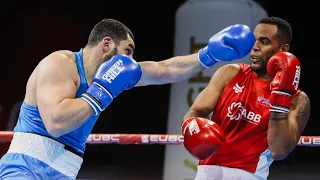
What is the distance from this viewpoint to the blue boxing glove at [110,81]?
2.01 meters

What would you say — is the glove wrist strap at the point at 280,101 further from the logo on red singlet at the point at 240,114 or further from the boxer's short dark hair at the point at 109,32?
the boxer's short dark hair at the point at 109,32

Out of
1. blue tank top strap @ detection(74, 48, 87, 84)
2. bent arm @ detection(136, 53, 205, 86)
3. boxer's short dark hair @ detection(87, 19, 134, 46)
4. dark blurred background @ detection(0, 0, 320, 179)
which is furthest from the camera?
dark blurred background @ detection(0, 0, 320, 179)

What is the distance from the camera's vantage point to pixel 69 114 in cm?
196

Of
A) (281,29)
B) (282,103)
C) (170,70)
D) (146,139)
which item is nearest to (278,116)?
(282,103)

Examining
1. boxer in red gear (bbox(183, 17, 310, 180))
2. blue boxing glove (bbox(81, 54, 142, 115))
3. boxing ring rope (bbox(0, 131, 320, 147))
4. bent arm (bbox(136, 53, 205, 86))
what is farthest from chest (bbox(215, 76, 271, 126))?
boxing ring rope (bbox(0, 131, 320, 147))

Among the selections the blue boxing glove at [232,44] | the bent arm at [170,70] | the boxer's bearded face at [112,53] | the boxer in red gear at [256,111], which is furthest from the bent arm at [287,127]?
the boxer's bearded face at [112,53]

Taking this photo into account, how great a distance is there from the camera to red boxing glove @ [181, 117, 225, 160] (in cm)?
215

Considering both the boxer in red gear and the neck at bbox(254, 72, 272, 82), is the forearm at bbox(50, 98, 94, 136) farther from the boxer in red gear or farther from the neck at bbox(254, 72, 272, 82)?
the neck at bbox(254, 72, 272, 82)

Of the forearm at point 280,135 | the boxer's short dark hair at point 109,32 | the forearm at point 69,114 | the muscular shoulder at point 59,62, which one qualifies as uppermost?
the boxer's short dark hair at point 109,32

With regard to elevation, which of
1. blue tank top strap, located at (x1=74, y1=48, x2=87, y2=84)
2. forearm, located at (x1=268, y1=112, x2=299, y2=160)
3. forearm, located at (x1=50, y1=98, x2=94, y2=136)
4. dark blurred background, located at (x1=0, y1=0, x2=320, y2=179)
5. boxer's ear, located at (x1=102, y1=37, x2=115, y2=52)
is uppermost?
boxer's ear, located at (x1=102, y1=37, x2=115, y2=52)

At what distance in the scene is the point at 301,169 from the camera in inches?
259

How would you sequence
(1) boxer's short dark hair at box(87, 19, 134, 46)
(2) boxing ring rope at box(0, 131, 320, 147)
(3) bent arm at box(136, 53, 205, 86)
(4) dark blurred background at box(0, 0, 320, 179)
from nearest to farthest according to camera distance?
(1) boxer's short dark hair at box(87, 19, 134, 46), (3) bent arm at box(136, 53, 205, 86), (2) boxing ring rope at box(0, 131, 320, 147), (4) dark blurred background at box(0, 0, 320, 179)

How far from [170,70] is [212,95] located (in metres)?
0.37

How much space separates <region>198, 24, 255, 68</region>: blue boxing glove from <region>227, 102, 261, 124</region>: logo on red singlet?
25 cm
